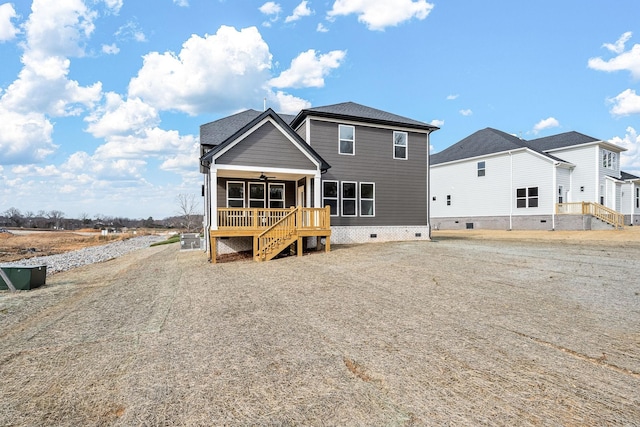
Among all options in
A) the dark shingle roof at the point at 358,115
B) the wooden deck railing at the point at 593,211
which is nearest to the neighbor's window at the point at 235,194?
the dark shingle roof at the point at 358,115

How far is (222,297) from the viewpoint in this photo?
23.2ft

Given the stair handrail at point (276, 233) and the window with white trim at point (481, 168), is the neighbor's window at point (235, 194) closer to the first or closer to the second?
the stair handrail at point (276, 233)

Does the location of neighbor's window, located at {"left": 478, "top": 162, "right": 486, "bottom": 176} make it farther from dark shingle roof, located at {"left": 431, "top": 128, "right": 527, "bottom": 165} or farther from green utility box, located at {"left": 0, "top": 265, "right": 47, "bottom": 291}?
green utility box, located at {"left": 0, "top": 265, "right": 47, "bottom": 291}

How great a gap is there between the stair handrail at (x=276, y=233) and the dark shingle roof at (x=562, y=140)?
2504 centimetres

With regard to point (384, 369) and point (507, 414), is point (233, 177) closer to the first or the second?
point (384, 369)

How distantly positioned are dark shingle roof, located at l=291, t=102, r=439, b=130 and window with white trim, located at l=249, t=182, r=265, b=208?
381 cm

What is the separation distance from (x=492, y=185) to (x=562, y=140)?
7.54 m

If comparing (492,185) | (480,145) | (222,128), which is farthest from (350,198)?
(480,145)

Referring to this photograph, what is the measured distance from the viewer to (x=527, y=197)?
81.3 ft

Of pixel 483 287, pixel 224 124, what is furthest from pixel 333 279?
pixel 224 124

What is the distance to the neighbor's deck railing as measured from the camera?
1263cm

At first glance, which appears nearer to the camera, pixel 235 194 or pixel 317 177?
pixel 317 177

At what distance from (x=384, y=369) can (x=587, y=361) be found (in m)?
2.22

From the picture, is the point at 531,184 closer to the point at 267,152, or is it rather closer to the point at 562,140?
the point at 562,140
